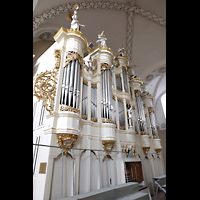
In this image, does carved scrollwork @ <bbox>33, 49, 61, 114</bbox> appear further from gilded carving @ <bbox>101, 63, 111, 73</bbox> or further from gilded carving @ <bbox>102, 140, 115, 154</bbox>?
gilded carving @ <bbox>101, 63, 111, 73</bbox>

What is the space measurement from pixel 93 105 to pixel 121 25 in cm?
704

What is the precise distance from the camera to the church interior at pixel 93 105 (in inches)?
125

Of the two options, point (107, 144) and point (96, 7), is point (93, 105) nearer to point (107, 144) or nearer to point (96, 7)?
point (107, 144)

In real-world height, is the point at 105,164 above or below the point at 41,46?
below

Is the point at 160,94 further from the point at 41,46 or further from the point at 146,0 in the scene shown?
the point at 41,46

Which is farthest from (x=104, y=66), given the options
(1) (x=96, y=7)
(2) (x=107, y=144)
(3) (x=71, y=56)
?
(1) (x=96, y=7)

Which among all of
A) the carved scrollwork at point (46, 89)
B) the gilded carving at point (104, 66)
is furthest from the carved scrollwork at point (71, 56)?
the gilded carving at point (104, 66)

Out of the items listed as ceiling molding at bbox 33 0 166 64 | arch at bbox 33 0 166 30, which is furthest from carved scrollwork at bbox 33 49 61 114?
ceiling molding at bbox 33 0 166 64

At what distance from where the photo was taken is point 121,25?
30.5ft

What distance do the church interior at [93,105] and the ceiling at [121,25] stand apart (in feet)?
0.17

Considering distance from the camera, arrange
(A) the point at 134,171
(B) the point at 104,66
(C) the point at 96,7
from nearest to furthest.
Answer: (A) the point at 134,171
(B) the point at 104,66
(C) the point at 96,7

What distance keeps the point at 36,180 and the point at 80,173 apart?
3.41ft
